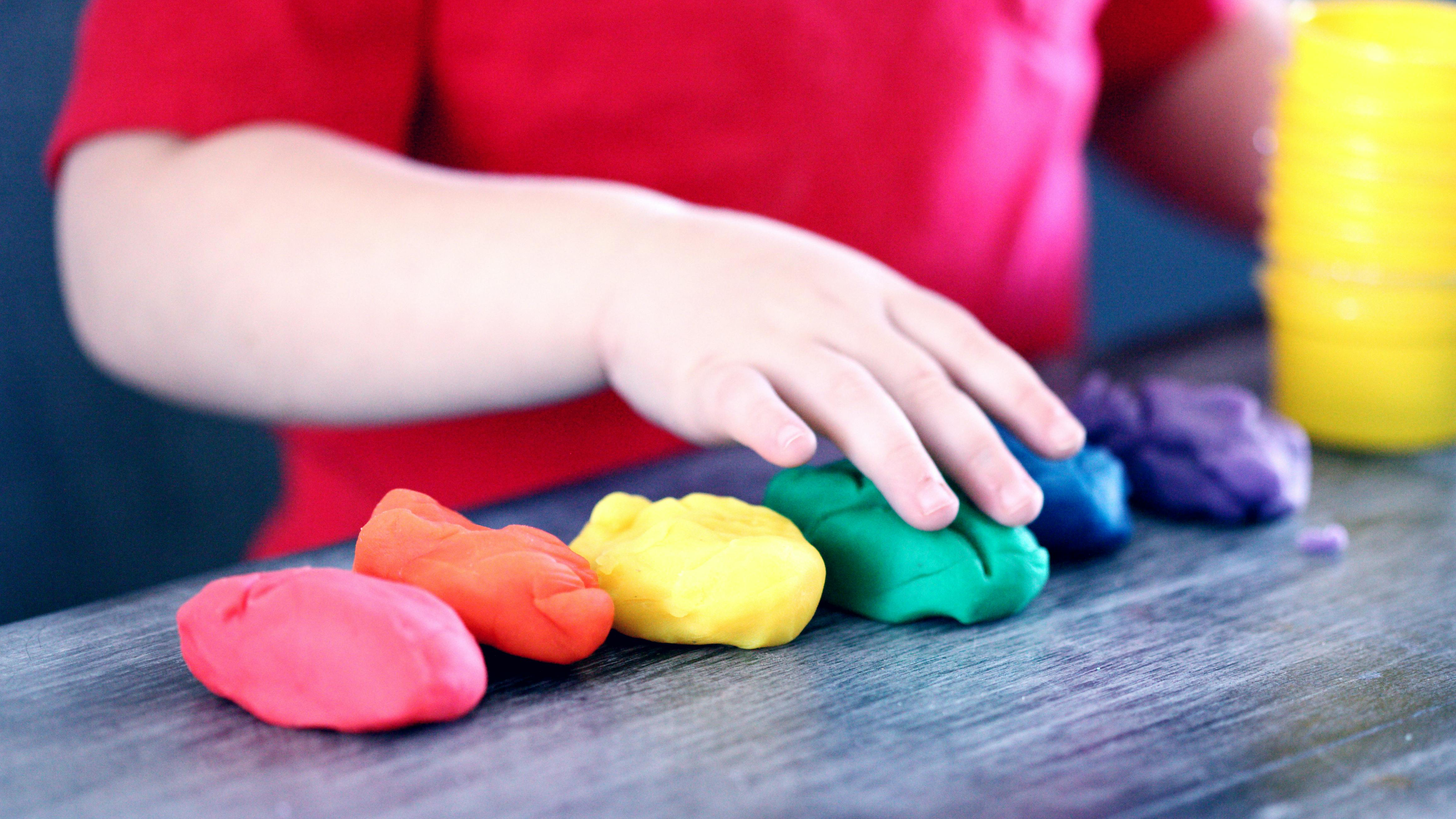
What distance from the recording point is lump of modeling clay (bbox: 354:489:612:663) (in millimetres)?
378

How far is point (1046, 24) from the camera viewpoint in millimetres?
759

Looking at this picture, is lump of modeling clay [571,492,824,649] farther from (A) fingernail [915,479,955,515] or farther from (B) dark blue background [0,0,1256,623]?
(B) dark blue background [0,0,1256,623]

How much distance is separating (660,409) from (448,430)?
26 cm

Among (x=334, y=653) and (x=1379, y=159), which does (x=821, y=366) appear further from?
(x=1379, y=159)

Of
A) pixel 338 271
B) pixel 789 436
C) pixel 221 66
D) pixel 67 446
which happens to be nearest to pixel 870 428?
pixel 789 436

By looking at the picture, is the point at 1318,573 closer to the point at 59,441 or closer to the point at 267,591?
the point at 267,591

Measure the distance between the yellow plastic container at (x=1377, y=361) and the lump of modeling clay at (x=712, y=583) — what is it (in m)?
0.35

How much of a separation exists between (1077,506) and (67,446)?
734 mm

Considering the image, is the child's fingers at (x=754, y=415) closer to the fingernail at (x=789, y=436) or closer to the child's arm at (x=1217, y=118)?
Answer: the fingernail at (x=789, y=436)

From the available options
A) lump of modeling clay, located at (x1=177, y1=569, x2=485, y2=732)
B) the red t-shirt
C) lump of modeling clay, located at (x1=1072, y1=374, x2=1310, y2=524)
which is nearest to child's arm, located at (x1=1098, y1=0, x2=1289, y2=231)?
the red t-shirt

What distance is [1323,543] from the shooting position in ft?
1.64

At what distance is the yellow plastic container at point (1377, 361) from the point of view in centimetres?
62

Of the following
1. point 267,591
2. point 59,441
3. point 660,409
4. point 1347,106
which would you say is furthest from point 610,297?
point 59,441

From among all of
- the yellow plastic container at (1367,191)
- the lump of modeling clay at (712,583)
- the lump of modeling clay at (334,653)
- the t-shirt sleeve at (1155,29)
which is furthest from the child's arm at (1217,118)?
the lump of modeling clay at (334,653)
